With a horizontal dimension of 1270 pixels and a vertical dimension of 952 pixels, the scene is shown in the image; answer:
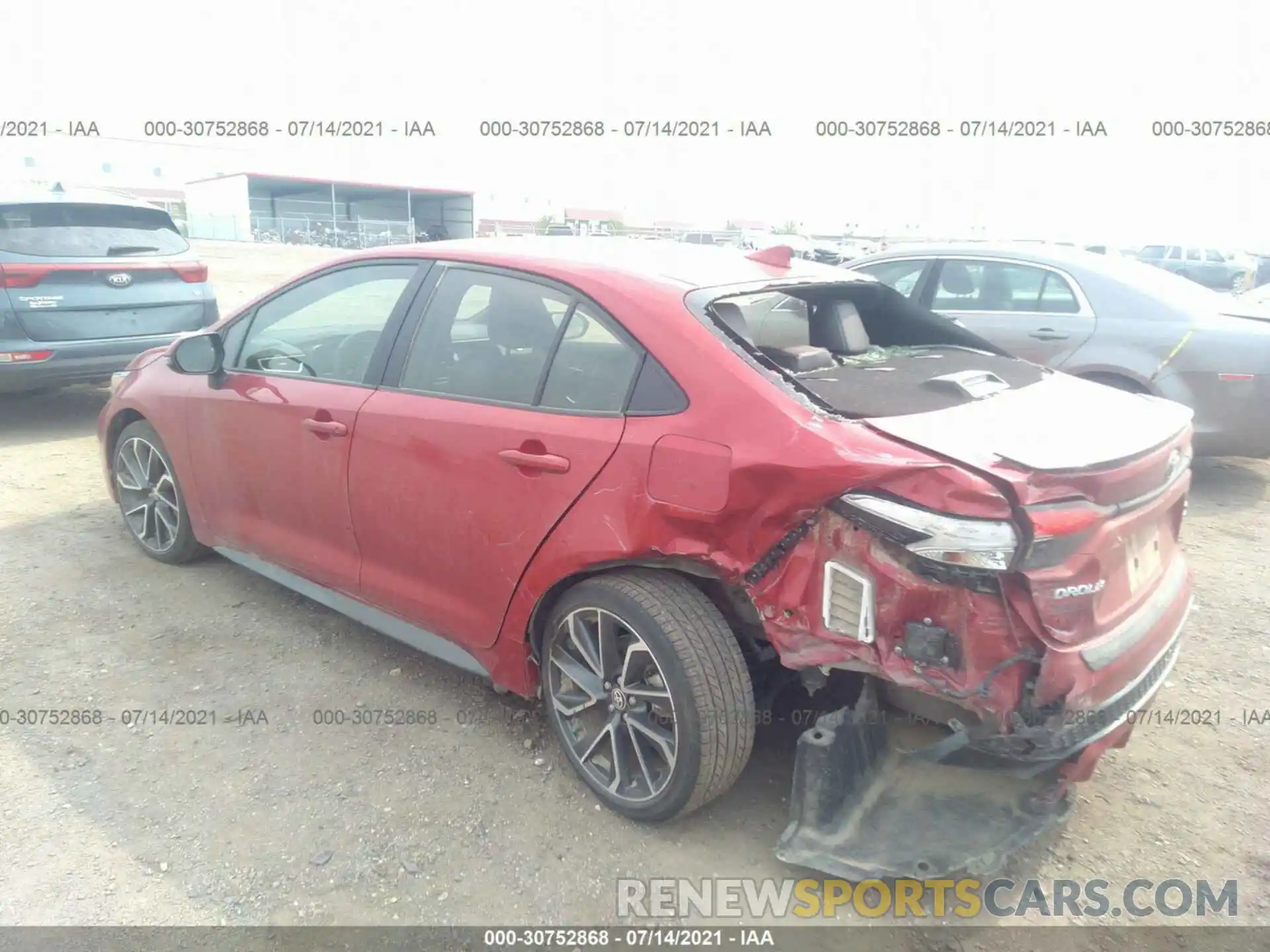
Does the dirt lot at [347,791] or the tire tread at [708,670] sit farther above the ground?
the tire tread at [708,670]

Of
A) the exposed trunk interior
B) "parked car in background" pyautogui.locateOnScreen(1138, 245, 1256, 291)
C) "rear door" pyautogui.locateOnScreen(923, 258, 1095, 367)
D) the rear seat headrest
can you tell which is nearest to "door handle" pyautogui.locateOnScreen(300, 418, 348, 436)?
the exposed trunk interior

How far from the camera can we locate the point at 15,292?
5965mm

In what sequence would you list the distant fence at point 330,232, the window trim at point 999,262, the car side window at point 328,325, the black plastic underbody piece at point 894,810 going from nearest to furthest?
the black plastic underbody piece at point 894,810, the car side window at point 328,325, the window trim at point 999,262, the distant fence at point 330,232

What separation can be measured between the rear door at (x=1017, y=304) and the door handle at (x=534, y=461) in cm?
427

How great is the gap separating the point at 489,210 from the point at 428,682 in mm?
46178

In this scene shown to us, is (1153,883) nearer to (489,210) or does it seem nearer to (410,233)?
(410,233)

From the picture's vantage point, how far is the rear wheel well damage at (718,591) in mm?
2424

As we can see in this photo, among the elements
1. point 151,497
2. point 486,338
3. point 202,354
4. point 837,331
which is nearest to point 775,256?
point 837,331

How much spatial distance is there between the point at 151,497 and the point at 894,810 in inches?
145

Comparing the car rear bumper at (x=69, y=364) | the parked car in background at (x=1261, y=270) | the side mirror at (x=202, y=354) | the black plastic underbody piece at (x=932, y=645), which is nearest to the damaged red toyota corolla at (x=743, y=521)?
the black plastic underbody piece at (x=932, y=645)

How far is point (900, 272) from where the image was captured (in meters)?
6.64

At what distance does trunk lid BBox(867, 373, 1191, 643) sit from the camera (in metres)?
2.04

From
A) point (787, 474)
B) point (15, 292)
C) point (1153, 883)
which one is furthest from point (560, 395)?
point (15, 292)

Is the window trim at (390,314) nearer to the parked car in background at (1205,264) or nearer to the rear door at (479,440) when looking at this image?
the rear door at (479,440)
